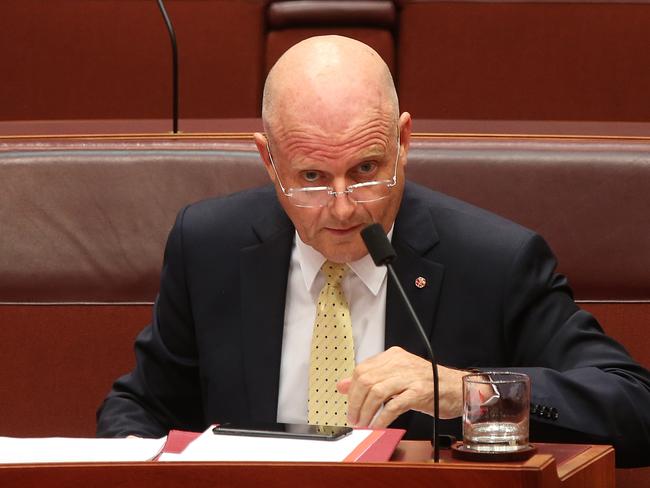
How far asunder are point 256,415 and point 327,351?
0.09m

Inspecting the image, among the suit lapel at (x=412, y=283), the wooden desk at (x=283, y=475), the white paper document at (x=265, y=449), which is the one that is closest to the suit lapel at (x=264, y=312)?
the suit lapel at (x=412, y=283)

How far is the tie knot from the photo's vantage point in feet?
3.39

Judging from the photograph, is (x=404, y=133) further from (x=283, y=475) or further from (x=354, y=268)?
(x=283, y=475)

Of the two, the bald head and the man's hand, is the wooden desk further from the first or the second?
the bald head

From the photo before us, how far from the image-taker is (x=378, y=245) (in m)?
0.72

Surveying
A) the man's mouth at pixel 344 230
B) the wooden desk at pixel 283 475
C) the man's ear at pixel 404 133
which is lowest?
the wooden desk at pixel 283 475

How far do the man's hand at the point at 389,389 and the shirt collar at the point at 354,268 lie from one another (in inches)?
9.2

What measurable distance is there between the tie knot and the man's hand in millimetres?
236

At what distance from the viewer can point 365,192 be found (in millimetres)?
952

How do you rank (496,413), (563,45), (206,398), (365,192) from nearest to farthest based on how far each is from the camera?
(496,413) < (365,192) < (206,398) < (563,45)

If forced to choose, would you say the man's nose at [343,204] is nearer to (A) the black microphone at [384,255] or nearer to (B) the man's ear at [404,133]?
(B) the man's ear at [404,133]

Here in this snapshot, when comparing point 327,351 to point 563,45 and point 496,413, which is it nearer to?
point 496,413

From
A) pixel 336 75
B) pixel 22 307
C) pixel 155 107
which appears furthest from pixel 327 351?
pixel 155 107

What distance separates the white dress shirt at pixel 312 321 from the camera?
1033 millimetres
